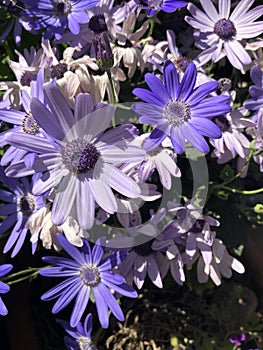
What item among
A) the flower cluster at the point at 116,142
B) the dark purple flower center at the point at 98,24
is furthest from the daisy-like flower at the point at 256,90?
the dark purple flower center at the point at 98,24

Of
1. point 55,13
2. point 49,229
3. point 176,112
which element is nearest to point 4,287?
point 49,229

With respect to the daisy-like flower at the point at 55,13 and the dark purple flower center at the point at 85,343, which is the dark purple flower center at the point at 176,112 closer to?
the daisy-like flower at the point at 55,13

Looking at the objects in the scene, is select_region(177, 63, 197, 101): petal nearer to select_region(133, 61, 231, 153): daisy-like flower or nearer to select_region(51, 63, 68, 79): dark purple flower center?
select_region(133, 61, 231, 153): daisy-like flower

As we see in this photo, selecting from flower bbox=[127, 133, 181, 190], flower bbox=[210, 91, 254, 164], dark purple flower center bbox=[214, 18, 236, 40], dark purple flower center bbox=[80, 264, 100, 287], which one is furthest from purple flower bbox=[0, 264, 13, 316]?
dark purple flower center bbox=[214, 18, 236, 40]

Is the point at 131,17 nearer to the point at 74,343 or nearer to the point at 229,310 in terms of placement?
the point at 74,343

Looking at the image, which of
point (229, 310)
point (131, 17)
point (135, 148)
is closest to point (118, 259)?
point (135, 148)

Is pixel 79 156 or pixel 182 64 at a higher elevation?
pixel 182 64

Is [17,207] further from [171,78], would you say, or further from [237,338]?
[237,338]
